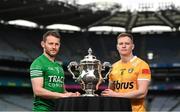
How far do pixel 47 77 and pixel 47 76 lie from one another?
0.04ft

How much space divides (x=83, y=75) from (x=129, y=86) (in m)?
0.61

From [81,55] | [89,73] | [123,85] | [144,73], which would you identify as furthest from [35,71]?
[81,55]

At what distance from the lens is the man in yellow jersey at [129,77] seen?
4.63 meters

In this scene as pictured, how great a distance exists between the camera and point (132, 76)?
15.9ft

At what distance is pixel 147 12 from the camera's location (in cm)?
3356

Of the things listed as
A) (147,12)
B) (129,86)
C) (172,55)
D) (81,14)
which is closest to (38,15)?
(81,14)

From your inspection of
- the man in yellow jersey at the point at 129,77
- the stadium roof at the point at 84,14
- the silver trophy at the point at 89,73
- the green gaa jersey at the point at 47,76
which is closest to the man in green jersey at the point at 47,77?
the green gaa jersey at the point at 47,76

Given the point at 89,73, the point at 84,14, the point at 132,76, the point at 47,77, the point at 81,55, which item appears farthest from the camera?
the point at 81,55

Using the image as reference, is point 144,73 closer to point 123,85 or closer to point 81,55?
point 123,85

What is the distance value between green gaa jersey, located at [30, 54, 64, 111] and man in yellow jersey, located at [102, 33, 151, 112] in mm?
593

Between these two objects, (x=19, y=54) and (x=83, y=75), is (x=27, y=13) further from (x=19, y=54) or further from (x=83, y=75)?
(x=83, y=75)

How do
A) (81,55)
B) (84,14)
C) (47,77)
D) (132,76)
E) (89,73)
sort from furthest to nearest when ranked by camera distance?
(81,55) → (84,14) → (132,76) → (47,77) → (89,73)

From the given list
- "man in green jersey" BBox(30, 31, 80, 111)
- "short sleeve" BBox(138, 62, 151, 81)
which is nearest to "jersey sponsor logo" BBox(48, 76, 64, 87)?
"man in green jersey" BBox(30, 31, 80, 111)

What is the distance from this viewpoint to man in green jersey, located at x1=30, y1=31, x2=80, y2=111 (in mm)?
4559
